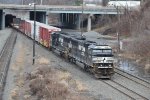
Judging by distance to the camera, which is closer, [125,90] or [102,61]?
[125,90]

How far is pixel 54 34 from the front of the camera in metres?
60.6

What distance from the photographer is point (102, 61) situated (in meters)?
39.9

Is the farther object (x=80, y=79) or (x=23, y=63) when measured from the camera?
(x=23, y=63)

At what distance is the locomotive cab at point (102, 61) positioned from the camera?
40.0 metres

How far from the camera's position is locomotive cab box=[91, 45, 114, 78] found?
3997 centimetres

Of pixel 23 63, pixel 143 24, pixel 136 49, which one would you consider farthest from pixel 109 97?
pixel 143 24

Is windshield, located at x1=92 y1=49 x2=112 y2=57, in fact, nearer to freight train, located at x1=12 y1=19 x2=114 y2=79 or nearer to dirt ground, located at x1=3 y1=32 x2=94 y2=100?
freight train, located at x1=12 y1=19 x2=114 y2=79

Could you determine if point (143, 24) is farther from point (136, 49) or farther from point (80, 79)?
point (80, 79)

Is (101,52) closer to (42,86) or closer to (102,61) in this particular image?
(102,61)

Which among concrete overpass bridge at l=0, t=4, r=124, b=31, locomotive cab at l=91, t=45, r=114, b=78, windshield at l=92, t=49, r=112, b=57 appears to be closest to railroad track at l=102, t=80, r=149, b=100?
locomotive cab at l=91, t=45, r=114, b=78

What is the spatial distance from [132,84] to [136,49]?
74.3 ft

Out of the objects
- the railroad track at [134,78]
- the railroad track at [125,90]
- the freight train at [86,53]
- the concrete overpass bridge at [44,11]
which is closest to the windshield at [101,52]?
the freight train at [86,53]

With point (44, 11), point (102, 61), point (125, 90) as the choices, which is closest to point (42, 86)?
point (125, 90)

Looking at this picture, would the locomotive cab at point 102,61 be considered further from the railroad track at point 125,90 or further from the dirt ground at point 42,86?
the dirt ground at point 42,86
